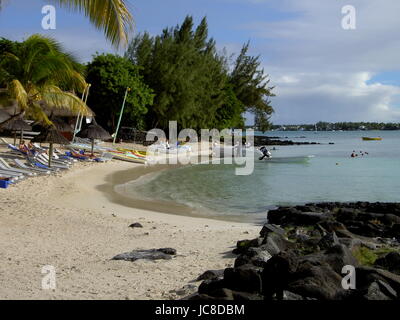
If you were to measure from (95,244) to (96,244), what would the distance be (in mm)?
19

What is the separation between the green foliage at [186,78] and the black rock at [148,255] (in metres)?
31.0

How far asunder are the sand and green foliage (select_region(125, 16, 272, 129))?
83.6 feet

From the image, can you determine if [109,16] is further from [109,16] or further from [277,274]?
[277,274]

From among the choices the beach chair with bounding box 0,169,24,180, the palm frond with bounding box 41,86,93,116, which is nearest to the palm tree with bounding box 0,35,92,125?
the palm frond with bounding box 41,86,93,116

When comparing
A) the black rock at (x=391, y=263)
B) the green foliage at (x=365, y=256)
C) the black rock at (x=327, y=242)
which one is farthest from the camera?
the black rock at (x=327, y=242)

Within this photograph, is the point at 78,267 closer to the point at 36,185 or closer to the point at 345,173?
the point at 36,185

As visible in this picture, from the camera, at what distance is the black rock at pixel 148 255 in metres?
7.34

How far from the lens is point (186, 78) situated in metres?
40.6

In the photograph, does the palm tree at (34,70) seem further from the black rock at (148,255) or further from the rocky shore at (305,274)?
the rocky shore at (305,274)

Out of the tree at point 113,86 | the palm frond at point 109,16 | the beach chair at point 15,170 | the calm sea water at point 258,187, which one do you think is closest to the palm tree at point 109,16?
→ the palm frond at point 109,16

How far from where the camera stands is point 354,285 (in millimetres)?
5465
